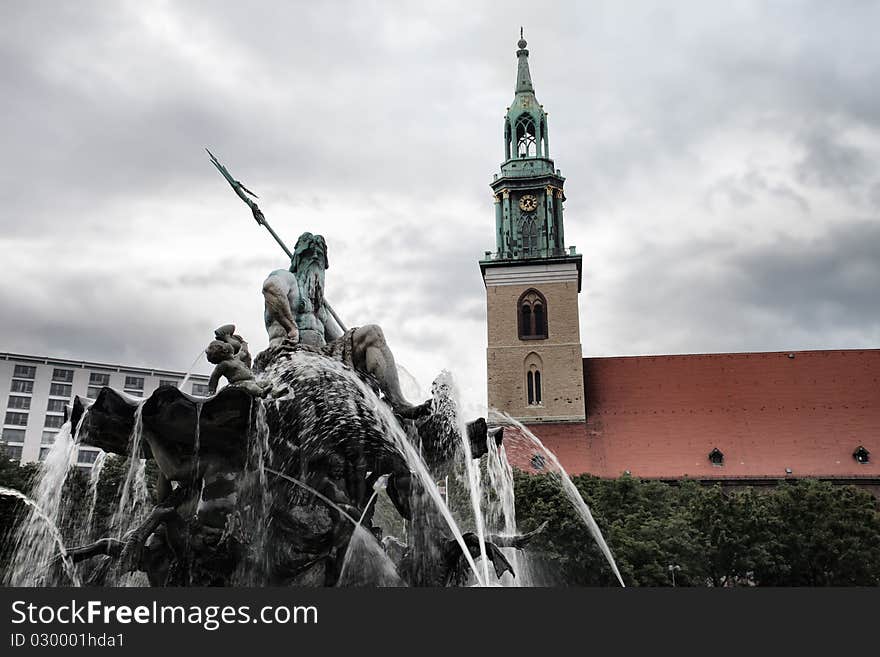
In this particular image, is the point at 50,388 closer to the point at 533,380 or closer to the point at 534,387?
the point at 533,380

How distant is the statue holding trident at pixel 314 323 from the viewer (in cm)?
901

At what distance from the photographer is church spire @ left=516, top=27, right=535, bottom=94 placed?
49300 mm

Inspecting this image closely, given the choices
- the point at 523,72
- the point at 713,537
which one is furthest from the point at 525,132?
the point at 713,537

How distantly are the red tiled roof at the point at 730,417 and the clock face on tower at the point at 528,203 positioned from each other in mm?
9444

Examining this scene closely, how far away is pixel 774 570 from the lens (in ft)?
84.4

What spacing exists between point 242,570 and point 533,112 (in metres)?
43.1

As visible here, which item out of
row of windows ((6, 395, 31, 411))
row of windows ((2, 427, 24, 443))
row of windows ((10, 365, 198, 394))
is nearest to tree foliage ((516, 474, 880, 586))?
row of windows ((10, 365, 198, 394))

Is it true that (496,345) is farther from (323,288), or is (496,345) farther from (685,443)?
(323,288)

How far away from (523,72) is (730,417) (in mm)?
23351

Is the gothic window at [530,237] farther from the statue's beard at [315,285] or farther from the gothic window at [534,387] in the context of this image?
the statue's beard at [315,285]

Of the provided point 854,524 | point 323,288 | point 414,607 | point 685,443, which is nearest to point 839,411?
point 685,443

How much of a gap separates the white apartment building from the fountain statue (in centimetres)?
6059

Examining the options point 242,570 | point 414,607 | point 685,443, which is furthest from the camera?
point 685,443

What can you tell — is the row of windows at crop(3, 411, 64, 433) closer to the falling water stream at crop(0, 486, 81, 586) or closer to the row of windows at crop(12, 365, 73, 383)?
the row of windows at crop(12, 365, 73, 383)
